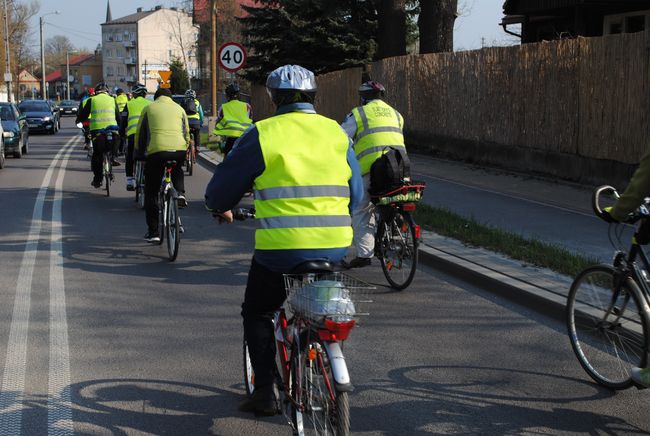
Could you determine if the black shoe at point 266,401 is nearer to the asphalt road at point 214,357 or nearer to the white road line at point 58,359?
the asphalt road at point 214,357

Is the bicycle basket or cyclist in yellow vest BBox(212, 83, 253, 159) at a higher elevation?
cyclist in yellow vest BBox(212, 83, 253, 159)

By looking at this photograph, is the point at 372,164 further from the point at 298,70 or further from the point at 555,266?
the point at 298,70

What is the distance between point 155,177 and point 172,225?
33.6 inches

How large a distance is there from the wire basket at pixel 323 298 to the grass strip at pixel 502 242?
4644 mm

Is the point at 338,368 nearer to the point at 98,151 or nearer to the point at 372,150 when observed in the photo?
the point at 372,150

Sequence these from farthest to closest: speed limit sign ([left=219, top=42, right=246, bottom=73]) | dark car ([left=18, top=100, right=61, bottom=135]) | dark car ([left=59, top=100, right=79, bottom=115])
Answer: dark car ([left=59, top=100, right=79, bottom=115]), dark car ([left=18, top=100, right=61, bottom=135]), speed limit sign ([left=219, top=42, right=246, bottom=73])

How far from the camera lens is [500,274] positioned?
8.25 meters

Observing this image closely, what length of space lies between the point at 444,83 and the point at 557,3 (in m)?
3.63

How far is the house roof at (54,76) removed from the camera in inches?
7269

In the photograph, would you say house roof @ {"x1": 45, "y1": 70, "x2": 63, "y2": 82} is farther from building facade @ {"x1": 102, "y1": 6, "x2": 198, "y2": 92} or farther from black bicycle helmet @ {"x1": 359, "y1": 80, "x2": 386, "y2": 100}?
black bicycle helmet @ {"x1": 359, "y1": 80, "x2": 386, "y2": 100}

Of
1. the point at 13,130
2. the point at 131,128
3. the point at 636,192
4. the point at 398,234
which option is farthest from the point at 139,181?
the point at 13,130

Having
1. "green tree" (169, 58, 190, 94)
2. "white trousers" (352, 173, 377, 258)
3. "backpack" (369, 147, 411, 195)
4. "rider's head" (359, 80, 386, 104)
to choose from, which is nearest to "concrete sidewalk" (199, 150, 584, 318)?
"white trousers" (352, 173, 377, 258)

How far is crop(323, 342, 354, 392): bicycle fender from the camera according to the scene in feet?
11.8

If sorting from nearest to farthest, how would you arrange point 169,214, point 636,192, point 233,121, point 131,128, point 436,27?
point 636,192 → point 169,214 → point 233,121 → point 131,128 → point 436,27
